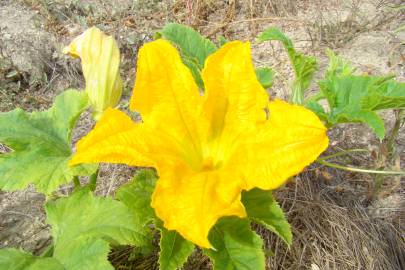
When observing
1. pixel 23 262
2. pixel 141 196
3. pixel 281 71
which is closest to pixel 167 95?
pixel 141 196

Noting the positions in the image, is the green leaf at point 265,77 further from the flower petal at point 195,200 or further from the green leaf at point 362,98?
the flower petal at point 195,200

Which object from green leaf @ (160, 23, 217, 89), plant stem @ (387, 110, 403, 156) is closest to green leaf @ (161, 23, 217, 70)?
green leaf @ (160, 23, 217, 89)

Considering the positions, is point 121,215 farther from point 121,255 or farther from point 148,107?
point 121,255

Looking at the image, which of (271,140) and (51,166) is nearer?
(271,140)

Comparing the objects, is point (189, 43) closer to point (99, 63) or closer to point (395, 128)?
point (99, 63)

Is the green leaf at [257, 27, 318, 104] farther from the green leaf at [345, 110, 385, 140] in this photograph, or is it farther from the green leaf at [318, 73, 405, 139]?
the green leaf at [345, 110, 385, 140]

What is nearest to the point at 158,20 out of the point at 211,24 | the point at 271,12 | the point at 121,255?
the point at 211,24

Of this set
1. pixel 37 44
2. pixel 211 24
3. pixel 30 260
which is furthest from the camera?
pixel 211 24
